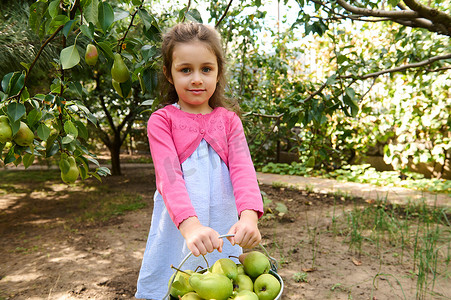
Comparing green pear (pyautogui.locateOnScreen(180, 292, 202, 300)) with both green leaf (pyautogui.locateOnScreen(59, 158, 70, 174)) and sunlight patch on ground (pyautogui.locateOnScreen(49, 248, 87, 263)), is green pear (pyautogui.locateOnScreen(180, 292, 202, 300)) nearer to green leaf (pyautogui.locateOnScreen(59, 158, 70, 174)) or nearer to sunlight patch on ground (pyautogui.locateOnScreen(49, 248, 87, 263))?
green leaf (pyautogui.locateOnScreen(59, 158, 70, 174))

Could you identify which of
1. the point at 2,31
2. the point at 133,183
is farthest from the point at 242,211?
the point at 133,183

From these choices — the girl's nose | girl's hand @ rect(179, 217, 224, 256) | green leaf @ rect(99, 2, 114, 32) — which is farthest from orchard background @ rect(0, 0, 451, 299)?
girl's hand @ rect(179, 217, 224, 256)

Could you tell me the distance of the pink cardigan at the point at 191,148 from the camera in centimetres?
110

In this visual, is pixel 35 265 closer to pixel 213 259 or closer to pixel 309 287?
pixel 213 259

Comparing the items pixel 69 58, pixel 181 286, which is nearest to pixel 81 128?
pixel 69 58


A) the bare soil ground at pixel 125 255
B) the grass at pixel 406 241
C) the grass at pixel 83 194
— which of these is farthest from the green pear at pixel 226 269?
the grass at pixel 83 194

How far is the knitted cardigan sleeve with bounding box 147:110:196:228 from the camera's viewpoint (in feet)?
3.38

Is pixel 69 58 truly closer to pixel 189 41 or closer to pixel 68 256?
pixel 189 41

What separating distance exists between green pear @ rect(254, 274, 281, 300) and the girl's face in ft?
2.18

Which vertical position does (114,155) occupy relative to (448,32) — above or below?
below

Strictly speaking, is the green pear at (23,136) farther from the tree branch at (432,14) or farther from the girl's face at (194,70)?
the tree branch at (432,14)

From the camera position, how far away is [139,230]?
10.3 ft

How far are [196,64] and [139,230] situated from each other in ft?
7.71

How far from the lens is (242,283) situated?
3.00 ft
